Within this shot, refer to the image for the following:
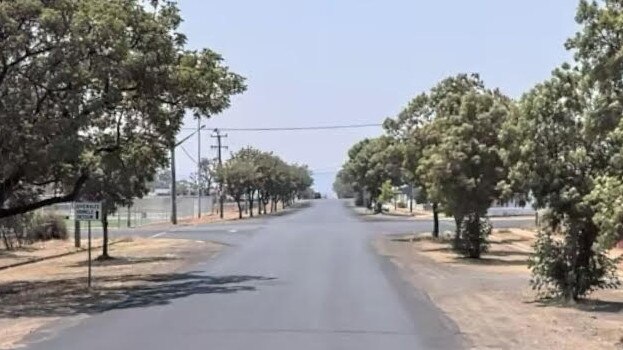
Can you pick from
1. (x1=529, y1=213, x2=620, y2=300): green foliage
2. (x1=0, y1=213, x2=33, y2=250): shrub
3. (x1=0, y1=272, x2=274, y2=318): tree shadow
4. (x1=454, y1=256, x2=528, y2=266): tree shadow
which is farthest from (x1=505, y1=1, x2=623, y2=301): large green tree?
(x1=0, y1=213, x2=33, y2=250): shrub

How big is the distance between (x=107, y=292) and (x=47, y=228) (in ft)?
117

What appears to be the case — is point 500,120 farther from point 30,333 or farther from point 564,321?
point 30,333

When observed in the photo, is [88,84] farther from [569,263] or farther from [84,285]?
[569,263]

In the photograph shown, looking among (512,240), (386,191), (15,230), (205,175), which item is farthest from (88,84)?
(205,175)

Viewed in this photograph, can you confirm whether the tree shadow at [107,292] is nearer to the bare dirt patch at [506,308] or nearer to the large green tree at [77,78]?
the large green tree at [77,78]

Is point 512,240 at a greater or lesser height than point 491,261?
greater

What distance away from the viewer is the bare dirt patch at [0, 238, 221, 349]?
1825 centimetres

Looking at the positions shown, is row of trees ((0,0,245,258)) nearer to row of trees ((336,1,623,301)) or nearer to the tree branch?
the tree branch

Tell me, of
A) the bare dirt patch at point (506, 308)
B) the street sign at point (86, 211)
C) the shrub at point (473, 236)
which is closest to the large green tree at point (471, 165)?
the shrub at point (473, 236)

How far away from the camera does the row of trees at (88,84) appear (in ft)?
68.8

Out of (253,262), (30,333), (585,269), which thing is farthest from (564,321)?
(253,262)

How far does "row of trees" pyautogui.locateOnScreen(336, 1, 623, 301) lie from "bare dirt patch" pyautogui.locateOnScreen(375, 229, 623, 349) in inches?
36.1

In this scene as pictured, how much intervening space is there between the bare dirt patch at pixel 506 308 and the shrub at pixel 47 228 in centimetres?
2659

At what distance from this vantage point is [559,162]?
1864 cm
